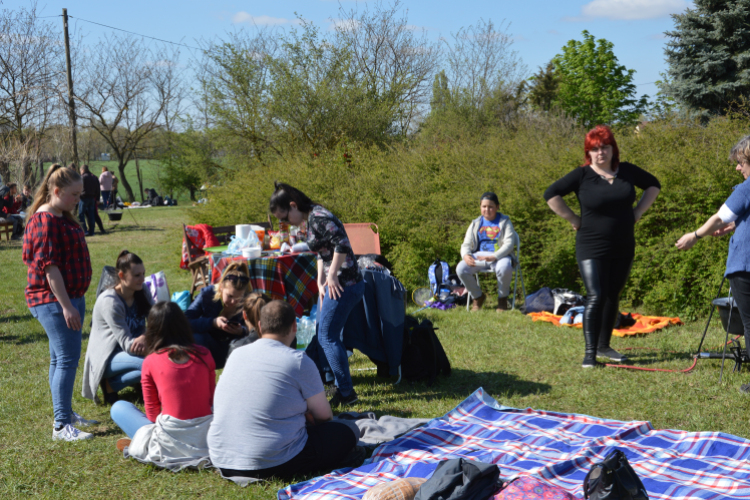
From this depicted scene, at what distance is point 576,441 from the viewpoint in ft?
11.8

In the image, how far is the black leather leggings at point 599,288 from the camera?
4969mm

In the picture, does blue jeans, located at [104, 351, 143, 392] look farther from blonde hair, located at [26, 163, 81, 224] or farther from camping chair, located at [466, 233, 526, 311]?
camping chair, located at [466, 233, 526, 311]

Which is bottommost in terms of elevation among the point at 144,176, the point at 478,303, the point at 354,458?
the point at 354,458

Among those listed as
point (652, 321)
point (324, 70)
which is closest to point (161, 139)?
point (324, 70)

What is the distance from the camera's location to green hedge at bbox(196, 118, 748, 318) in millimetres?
6617

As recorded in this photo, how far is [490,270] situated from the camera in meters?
7.48

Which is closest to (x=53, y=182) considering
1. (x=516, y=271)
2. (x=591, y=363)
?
(x=591, y=363)

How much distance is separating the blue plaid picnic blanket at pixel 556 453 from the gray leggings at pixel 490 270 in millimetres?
3304

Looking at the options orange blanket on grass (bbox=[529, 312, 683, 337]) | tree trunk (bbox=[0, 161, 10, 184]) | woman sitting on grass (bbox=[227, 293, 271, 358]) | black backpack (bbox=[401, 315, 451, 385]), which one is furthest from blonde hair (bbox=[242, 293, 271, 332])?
tree trunk (bbox=[0, 161, 10, 184])

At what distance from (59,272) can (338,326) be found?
1.81 metres

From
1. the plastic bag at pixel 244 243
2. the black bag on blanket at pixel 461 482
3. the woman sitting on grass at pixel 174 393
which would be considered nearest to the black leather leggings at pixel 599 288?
the black bag on blanket at pixel 461 482

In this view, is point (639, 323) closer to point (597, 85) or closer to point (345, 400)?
point (345, 400)

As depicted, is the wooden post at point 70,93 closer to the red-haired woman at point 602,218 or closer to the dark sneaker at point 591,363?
the red-haired woman at point 602,218

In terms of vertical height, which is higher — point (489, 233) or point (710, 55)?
point (710, 55)
